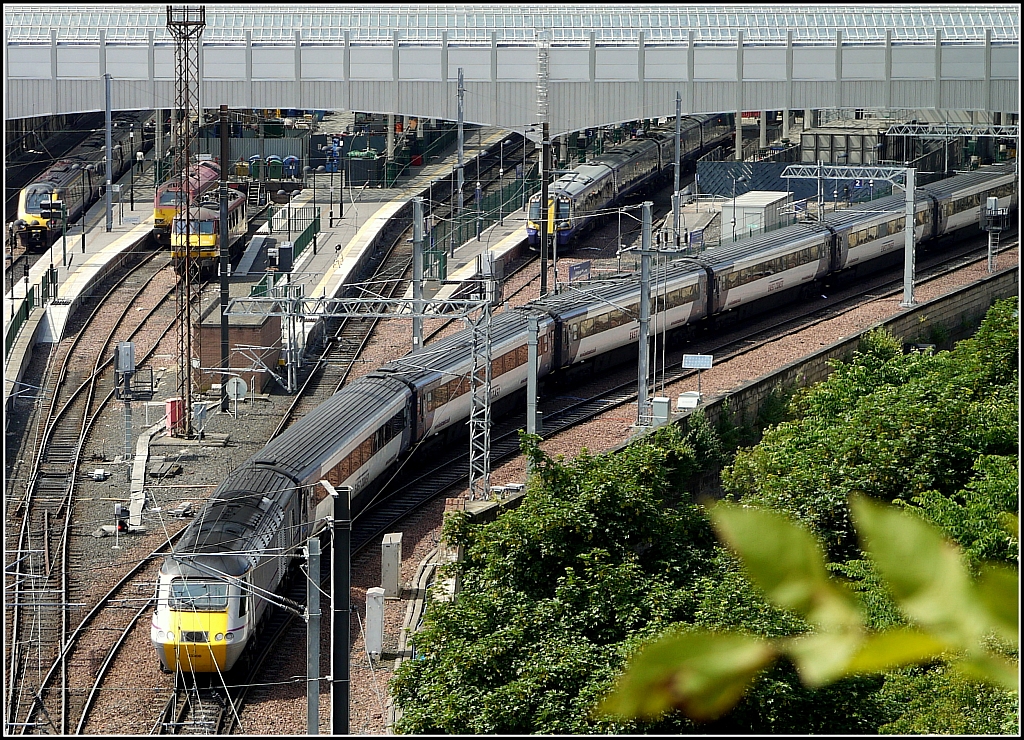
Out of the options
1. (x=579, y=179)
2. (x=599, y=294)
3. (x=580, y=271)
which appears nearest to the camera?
(x=599, y=294)

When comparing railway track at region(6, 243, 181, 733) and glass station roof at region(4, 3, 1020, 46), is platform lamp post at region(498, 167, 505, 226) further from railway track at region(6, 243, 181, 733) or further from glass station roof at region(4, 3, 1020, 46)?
railway track at region(6, 243, 181, 733)

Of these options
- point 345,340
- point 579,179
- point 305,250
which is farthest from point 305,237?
point 579,179

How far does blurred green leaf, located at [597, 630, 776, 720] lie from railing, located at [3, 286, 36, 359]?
111 feet

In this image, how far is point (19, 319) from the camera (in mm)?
35031

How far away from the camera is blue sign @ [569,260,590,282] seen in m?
39.7

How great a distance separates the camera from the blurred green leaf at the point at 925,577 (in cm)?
95

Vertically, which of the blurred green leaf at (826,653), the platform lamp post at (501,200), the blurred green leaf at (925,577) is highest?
the blurred green leaf at (925,577)

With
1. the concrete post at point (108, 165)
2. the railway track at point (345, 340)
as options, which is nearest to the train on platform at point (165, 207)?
the concrete post at point (108, 165)

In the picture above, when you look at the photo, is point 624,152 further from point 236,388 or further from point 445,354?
point 236,388

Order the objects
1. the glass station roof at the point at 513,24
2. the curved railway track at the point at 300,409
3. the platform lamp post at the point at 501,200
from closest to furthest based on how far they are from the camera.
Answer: the curved railway track at the point at 300,409, the platform lamp post at the point at 501,200, the glass station roof at the point at 513,24

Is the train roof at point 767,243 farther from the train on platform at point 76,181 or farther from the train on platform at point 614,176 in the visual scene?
the train on platform at point 76,181

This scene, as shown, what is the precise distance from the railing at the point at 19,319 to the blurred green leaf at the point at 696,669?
33.9 metres

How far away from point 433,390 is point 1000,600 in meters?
26.6

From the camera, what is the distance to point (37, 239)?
43312mm
